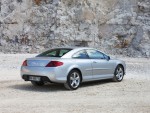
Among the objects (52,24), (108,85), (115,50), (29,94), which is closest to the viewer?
(29,94)

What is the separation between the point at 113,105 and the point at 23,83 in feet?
16.5

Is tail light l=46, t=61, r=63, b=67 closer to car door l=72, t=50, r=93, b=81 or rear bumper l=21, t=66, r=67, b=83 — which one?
rear bumper l=21, t=66, r=67, b=83

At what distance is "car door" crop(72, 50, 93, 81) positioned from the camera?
11.6 m

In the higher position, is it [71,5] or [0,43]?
[71,5]

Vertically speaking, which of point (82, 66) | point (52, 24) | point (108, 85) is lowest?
point (108, 85)

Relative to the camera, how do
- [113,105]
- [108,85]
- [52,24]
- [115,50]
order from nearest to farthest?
[113,105] < [108,85] < [115,50] < [52,24]

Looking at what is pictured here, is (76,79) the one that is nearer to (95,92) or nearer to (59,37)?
(95,92)

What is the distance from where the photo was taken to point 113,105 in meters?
8.78

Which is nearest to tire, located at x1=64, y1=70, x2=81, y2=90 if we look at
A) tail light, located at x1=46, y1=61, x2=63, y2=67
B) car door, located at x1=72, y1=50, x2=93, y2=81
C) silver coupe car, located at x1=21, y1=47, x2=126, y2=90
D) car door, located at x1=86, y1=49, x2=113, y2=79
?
silver coupe car, located at x1=21, y1=47, x2=126, y2=90

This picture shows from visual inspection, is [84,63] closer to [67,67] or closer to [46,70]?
[67,67]

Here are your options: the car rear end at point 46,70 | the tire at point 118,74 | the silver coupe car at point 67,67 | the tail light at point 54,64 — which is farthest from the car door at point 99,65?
A: the tail light at point 54,64

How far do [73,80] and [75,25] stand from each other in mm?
17057

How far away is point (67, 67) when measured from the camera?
36.4 feet

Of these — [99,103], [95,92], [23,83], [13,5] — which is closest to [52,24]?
[13,5]
